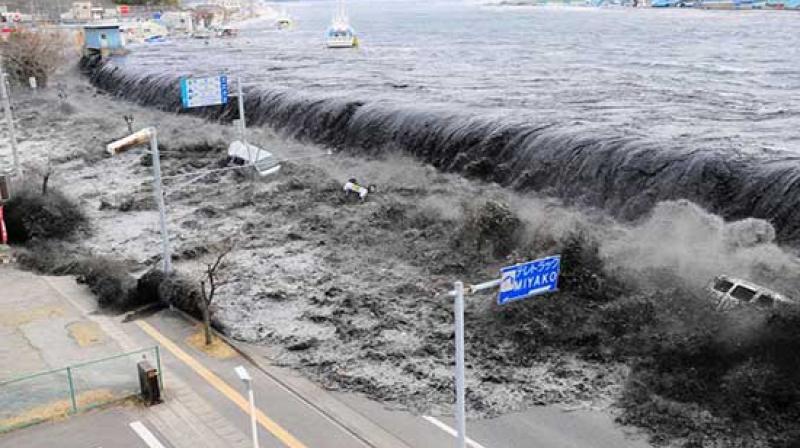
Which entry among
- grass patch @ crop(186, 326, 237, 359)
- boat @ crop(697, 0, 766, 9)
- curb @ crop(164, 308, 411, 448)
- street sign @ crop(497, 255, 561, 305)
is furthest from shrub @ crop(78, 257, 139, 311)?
boat @ crop(697, 0, 766, 9)

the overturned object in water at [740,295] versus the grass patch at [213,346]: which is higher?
the overturned object in water at [740,295]

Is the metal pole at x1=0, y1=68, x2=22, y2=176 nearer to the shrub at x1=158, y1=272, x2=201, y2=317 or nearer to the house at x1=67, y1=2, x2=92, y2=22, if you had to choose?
the shrub at x1=158, y1=272, x2=201, y2=317

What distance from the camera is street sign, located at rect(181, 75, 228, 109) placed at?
31.9 meters

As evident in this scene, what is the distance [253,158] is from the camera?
43531mm

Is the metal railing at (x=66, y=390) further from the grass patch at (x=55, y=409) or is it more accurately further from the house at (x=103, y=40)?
the house at (x=103, y=40)

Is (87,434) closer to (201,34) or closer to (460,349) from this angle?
(460,349)

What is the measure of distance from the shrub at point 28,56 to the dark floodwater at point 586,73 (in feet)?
25.9

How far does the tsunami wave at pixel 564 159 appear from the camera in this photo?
29.1 metres

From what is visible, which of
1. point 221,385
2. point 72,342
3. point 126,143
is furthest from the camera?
point 72,342

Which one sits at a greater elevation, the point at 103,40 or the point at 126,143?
the point at 126,143

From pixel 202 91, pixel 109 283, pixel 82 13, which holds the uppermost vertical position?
pixel 82 13

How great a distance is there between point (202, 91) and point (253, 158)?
37.7 ft

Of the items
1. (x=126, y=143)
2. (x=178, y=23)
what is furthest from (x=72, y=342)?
(x=178, y=23)

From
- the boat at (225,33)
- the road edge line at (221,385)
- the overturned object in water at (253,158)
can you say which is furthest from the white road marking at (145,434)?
the boat at (225,33)
